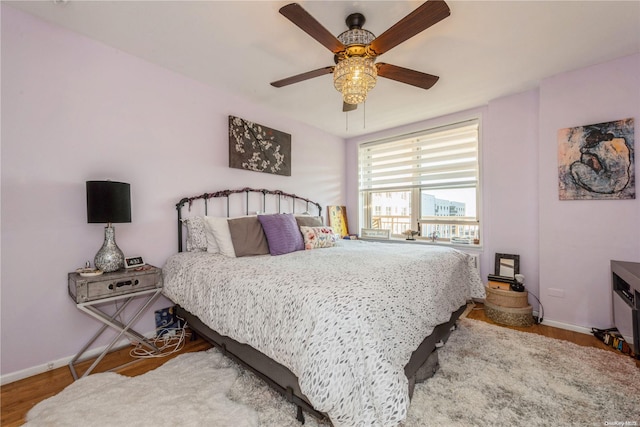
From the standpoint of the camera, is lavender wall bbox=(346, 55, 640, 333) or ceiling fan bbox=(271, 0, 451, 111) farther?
lavender wall bbox=(346, 55, 640, 333)

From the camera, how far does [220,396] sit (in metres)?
1.60

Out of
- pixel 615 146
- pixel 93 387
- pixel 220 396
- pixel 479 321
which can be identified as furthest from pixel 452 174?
pixel 93 387

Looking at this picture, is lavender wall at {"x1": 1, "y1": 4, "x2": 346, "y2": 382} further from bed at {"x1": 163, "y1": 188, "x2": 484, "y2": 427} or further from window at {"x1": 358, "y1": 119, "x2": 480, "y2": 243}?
window at {"x1": 358, "y1": 119, "x2": 480, "y2": 243}

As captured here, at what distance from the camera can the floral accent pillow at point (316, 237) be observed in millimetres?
2818

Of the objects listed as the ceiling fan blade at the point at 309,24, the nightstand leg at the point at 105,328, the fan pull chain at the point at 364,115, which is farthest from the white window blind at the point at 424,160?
the nightstand leg at the point at 105,328

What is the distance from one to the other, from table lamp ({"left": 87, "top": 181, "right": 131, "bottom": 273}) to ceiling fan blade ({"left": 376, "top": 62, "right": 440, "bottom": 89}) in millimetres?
2111

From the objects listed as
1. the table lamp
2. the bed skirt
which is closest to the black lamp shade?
the table lamp

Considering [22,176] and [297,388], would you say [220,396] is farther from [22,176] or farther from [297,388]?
[22,176]

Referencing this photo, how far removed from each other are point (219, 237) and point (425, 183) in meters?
3.04

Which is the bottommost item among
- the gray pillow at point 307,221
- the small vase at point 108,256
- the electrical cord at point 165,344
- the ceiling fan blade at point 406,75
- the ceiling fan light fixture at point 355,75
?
the electrical cord at point 165,344

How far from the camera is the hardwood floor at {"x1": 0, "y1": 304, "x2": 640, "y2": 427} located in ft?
5.07

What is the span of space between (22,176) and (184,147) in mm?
1160

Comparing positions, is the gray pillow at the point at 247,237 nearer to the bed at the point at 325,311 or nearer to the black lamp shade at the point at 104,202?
the bed at the point at 325,311

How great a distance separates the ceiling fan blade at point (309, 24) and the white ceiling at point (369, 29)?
309 millimetres
